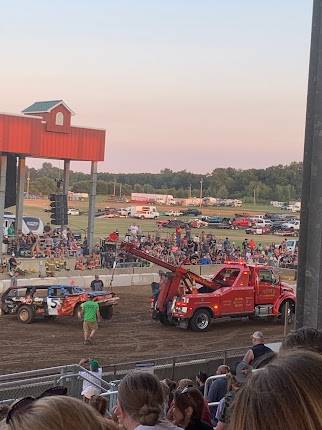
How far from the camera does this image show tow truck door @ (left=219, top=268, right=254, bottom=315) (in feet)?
69.8

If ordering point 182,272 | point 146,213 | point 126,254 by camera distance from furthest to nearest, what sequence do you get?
point 146,213
point 126,254
point 182,272

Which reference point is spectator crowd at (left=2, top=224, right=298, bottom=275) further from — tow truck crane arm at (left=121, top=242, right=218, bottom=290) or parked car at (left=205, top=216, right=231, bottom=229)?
parked car at (left=205, top=216, right=231, bottom=229)

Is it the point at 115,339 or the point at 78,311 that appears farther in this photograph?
the point at 78,311

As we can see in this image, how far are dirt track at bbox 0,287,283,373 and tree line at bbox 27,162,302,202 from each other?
102 m

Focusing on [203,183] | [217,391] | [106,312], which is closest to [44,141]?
[106,312]

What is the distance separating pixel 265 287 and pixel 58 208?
44.3ft

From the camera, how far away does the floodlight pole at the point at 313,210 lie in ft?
19.5

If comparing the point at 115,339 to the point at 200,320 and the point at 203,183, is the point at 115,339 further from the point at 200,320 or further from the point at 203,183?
the point at 203,183

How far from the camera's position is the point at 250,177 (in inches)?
5364

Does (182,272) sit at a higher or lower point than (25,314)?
higher

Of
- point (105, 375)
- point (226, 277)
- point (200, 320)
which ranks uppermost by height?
point (226, 277)

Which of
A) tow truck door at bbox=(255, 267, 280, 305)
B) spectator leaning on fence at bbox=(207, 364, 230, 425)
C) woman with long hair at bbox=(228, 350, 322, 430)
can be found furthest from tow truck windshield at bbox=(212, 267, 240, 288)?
woman with long hair at bbox=(228, 350, 322, 430)

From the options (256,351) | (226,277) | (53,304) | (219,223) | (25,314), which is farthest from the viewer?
(219,223)

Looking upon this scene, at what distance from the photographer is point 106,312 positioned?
22109 mm
